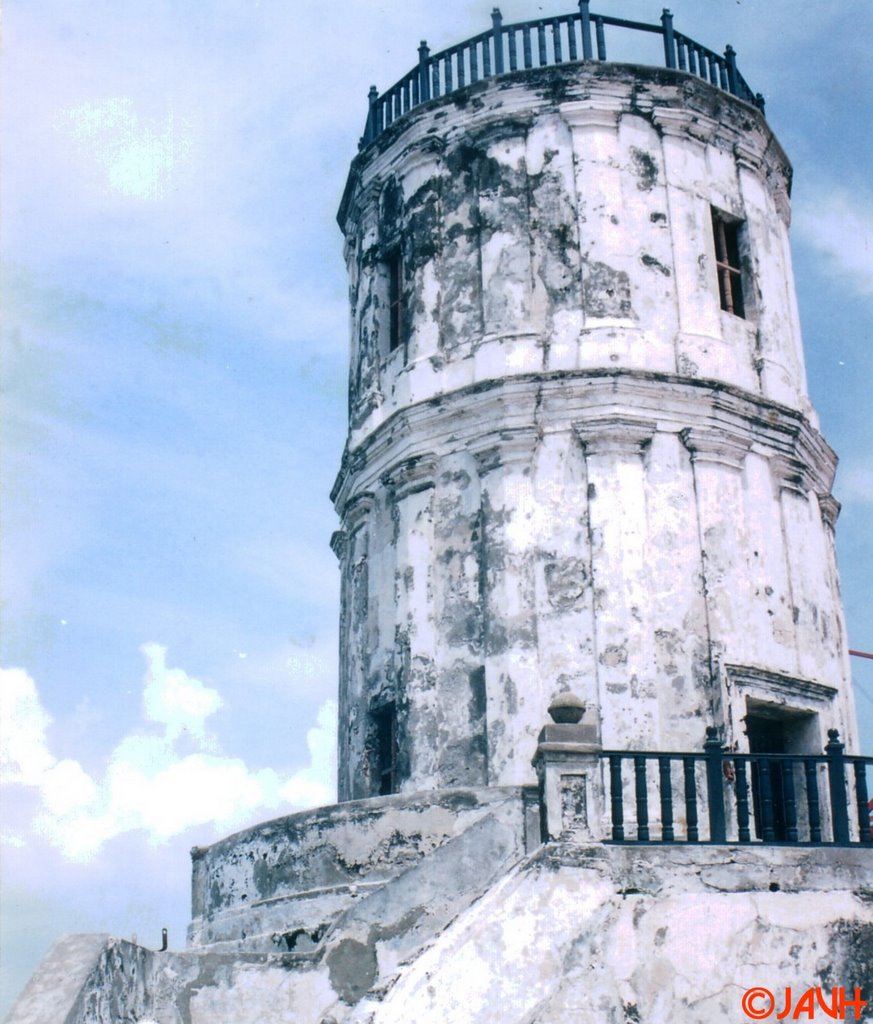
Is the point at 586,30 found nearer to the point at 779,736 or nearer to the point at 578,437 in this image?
the point at 578,437

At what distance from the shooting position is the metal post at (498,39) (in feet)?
63.1

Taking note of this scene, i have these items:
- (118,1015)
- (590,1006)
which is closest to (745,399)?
(590,1006)

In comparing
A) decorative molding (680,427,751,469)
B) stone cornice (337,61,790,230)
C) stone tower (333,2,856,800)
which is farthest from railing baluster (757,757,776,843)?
stone cornice (337,61,790,230)

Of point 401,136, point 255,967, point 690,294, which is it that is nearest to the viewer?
point 255,967

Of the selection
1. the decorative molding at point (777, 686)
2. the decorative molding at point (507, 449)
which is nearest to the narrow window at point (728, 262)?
the decorative molding at point (507, 449)

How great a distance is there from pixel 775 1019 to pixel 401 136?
42.9 feet

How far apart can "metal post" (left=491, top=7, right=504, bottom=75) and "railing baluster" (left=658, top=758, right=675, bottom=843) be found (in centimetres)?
1068

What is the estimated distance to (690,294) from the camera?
18.3 meters

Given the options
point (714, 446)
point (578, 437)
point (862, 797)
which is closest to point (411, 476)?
point (578, 437)

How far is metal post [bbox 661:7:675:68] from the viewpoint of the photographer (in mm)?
19328

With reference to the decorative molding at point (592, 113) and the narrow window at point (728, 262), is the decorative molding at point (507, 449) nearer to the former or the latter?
the narrow window at point (728, 262)

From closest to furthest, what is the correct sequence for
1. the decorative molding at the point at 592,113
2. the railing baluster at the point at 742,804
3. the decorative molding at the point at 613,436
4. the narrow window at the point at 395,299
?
1. the railing baluster at the point at 742,804
2. the decorative molding at the point at 613,436
3. the decorative molding at the point at 592,113
4. the narrow window at the point at 395,299

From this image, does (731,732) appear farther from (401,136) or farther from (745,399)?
(401,136)

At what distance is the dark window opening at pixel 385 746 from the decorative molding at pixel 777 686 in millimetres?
4048
